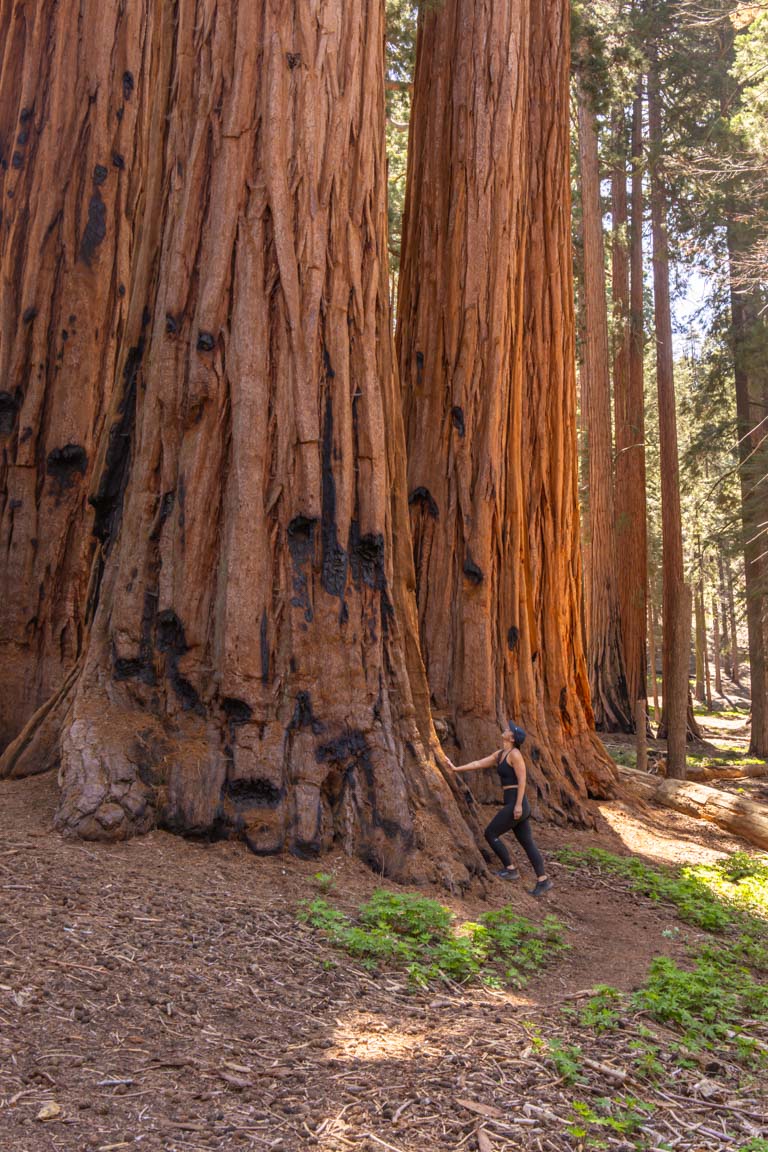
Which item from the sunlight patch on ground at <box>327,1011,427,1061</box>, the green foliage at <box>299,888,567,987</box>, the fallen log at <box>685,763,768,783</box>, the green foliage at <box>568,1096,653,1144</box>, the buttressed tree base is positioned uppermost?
the buttressed tree base

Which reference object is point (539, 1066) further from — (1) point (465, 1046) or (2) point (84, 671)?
(2) point (84, 671)

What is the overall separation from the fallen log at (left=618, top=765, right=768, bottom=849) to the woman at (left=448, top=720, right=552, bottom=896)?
431 centimetres

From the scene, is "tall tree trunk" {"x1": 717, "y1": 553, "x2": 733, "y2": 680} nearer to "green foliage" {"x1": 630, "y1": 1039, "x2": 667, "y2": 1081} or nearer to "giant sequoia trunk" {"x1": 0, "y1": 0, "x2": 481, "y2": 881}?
"giant sequoia trunk" {"x1": 0, "y1": 0, "x2": 481, "y2": 881}

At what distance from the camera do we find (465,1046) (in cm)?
369

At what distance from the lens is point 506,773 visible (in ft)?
22.3

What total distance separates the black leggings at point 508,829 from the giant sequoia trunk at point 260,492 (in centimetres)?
54

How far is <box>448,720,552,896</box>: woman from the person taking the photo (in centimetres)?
652

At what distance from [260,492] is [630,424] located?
15.4 m

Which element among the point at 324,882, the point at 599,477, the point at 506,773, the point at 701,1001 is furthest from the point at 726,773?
the point at 324,882

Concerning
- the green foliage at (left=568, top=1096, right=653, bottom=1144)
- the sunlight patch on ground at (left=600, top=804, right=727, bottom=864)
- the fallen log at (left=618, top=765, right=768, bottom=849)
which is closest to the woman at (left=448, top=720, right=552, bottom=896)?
the sunlight patch on ground at (left=600, top=804, right=727, bottom=864)

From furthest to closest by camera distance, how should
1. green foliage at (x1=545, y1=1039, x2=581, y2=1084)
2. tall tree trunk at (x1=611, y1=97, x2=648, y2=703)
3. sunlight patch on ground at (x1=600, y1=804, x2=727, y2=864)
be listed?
tall tree trunk at (x1=611, y1=97, x2=648, y2=703) → sunlight patch on ground at (x1=600, y1=804, x2=727, y2=864) → green foliage at (x1=545, y1=1039, x2=581, y2=1084)

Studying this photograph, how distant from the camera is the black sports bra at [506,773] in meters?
6.72

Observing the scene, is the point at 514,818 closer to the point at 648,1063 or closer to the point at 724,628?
the point at 648,1063

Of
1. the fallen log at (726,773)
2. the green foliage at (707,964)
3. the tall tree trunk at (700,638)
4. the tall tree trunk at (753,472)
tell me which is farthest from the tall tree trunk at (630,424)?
the tall tree trunk at (700,638)
